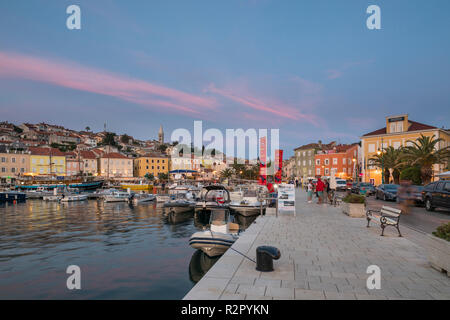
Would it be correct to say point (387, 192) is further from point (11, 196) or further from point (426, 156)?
point (11, 196)

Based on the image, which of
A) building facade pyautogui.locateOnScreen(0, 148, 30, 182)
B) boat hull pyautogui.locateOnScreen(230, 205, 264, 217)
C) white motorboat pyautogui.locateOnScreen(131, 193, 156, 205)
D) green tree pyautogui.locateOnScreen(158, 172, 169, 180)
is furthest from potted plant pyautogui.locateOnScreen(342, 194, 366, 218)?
green tree pyautogui.locateOnScreen(158, 172, 169, 180)

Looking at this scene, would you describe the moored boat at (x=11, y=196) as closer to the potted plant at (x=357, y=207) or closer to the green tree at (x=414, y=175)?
the potted plant at (x=357, y=207)

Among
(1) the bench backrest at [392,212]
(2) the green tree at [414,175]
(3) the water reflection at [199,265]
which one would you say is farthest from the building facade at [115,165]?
(1) the bench backrest at [392,212]

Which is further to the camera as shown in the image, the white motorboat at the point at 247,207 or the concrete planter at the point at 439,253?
the white motorboat at the point at 247,207

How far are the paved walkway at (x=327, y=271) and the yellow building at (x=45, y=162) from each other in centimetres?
10013

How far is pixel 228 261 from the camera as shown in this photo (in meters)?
7.95

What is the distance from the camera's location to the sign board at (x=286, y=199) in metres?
18.4

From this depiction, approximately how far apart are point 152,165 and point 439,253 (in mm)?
125730

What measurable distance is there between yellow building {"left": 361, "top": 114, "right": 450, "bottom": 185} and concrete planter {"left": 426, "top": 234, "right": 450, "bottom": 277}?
52888 millimetres

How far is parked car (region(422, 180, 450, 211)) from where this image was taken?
62.0 feet

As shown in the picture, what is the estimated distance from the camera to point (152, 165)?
127m

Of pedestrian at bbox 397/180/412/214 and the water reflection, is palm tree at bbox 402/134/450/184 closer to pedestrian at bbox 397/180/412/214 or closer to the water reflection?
pedestrian at bbox 397/180/412/214
